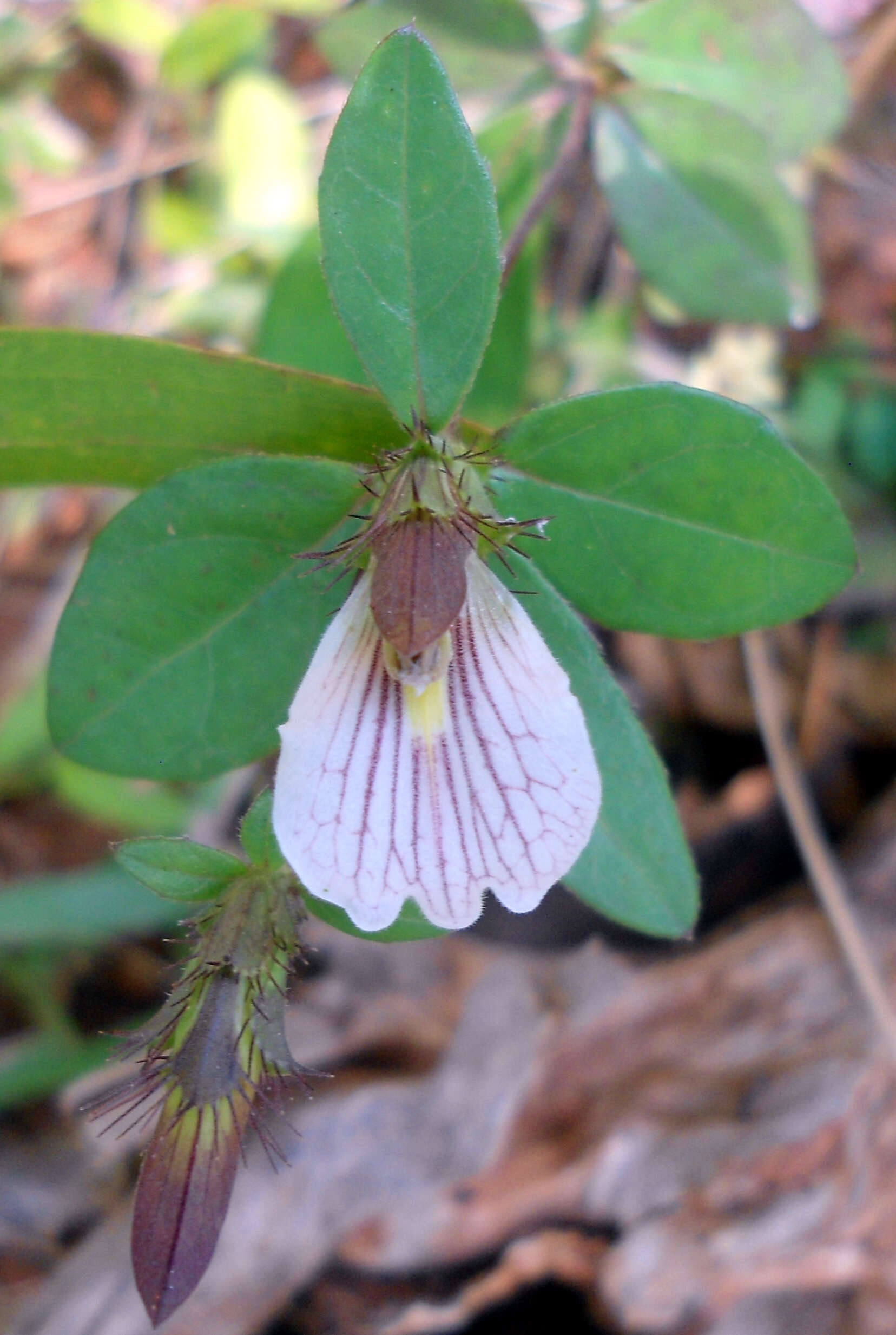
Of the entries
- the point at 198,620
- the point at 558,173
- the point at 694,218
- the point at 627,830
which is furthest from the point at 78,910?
the point at 694,218

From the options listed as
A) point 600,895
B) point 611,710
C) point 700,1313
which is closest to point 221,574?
point 611,710

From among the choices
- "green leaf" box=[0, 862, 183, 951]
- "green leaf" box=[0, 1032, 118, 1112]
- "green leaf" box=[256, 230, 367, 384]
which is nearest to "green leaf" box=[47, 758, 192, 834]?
"green leaf" box=[0, 862, 183, 951]

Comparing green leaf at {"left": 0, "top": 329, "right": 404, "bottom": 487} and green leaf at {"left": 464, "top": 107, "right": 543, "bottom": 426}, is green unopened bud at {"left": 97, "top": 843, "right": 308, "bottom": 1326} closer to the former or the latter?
green leaf at {"left": 0, "top": 329, "right": 404, "bottom": 487}

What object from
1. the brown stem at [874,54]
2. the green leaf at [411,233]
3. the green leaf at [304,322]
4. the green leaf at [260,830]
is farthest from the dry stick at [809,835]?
the brown stem at [874,54]

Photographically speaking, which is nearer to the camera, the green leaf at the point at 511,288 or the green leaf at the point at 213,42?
the green leaf at the point at 511,288

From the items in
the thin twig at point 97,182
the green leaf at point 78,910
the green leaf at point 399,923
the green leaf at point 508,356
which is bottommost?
the green leaf at point 399,923

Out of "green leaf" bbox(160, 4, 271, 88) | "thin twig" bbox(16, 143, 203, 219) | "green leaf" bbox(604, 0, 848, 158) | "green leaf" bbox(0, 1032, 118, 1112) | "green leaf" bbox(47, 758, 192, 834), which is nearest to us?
"green leaf" bbox(604, 0, 848, 158)

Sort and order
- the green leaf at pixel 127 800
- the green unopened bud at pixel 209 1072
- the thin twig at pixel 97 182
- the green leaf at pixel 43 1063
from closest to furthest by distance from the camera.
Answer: the green unopened bud at pixel 209 1072 → the green leaf at pixel 43 1063 → the green leaf at pixel 127 800 → the thin twig at pixel 97 182

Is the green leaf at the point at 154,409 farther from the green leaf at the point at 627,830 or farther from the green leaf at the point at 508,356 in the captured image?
the green leaf at the point at 508,356

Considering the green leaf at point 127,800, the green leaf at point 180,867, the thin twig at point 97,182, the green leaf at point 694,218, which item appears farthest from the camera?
the thin twig at point 97,182
